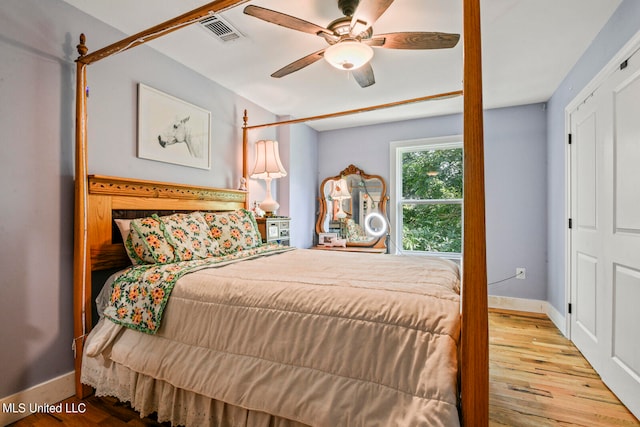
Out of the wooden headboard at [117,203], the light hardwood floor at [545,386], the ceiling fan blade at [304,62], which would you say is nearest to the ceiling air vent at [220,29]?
the ceiling fan blade at [304,62]

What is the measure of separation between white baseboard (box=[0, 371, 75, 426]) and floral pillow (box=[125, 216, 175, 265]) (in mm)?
812

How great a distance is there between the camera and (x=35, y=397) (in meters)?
1.77

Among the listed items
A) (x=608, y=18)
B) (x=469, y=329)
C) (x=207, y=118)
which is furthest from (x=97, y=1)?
(x=608, y=18)

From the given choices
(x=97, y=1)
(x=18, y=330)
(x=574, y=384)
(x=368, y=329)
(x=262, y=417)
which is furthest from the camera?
(x=574, y=384)

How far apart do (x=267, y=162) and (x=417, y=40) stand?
6.24 feet

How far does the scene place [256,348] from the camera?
137cm

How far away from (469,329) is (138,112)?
8.30 feet

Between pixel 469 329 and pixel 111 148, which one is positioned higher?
pixel 111 148

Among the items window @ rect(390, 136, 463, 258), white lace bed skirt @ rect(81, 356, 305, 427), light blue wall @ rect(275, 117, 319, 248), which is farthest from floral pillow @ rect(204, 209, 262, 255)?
window @ rect(390, 136, 463, 258)

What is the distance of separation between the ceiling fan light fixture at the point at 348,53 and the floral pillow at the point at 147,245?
1509mm

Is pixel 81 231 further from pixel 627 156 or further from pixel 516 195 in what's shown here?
pixel 516 195

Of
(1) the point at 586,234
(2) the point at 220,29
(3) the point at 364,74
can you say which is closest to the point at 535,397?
(1) the point at 586,234

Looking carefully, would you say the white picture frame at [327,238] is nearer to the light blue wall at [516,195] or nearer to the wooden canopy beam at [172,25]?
the light blue wall at [516,195]

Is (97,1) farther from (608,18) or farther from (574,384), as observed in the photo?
(574,384)
